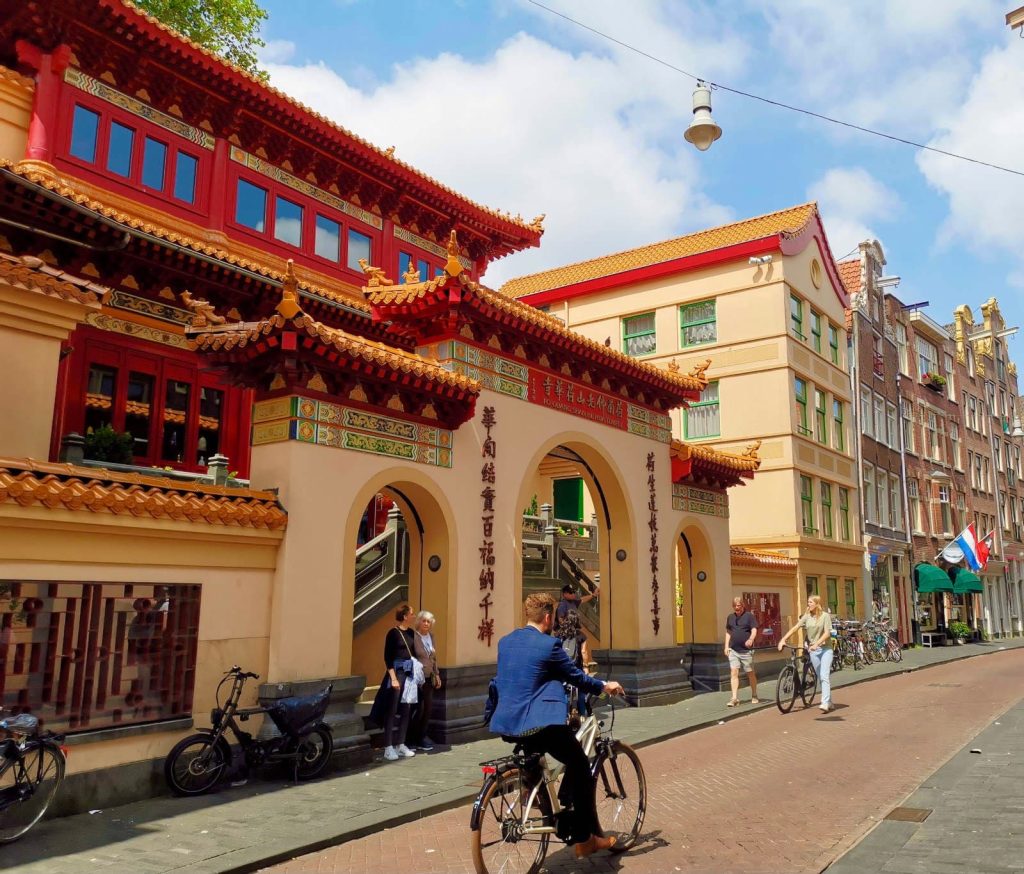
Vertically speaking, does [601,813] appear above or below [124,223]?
below

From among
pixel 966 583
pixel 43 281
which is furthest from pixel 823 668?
pixel 966 583

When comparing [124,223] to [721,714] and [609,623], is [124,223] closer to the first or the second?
[609,623]

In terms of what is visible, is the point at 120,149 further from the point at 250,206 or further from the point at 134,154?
the point at 250,206

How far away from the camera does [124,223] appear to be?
1205 centimetres

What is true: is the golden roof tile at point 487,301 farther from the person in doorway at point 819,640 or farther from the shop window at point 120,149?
the person in doorway at point 819,640

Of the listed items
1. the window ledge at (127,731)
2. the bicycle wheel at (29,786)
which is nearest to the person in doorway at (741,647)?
the window ledge at (127,731)

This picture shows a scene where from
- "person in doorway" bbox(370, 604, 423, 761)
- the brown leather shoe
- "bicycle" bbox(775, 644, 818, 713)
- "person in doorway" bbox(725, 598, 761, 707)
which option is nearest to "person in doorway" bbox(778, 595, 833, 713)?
"bicycle" bbox(775, 644, 818, 713)

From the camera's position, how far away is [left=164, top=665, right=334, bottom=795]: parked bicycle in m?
8.52

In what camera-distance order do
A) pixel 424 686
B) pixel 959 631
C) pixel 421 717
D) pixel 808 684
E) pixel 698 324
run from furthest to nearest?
pixel 959 631 < pixel 698 324 < pixel 808 684 < pixel 421 717 < pixel 424 686

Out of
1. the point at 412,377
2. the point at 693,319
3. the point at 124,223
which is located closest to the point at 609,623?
the point at 412,377

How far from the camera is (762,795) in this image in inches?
340

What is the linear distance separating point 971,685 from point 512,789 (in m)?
17.2

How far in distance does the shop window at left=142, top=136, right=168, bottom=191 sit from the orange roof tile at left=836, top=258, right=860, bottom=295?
1049 inches

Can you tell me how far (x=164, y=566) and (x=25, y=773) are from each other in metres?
2.36
